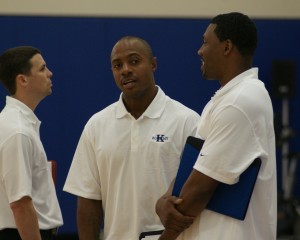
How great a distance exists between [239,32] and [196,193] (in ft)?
2.23

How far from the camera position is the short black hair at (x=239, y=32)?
8.07ft

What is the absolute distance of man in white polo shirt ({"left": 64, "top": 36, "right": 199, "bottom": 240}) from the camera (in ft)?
9.92

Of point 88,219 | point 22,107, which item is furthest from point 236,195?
point 22,107

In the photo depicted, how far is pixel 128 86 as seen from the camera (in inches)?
123

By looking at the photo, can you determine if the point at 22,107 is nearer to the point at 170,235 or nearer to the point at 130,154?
the point at 130,154

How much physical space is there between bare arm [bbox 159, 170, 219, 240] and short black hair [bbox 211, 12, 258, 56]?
55cm

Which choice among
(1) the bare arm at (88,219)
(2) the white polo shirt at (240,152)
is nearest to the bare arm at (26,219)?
(1) the bare arm at (88,219)

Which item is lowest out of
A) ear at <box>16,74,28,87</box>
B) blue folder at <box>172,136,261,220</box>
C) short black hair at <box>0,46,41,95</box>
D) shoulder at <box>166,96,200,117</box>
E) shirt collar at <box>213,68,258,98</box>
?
blue folder at <box>172,136,261,220</box>

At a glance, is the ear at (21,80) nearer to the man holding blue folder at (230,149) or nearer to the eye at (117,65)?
the eye at (117,65)

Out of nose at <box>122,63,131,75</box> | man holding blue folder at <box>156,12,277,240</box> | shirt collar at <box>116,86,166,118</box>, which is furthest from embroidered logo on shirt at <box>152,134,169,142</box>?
man holding blue folder at <box>156,12,277,240</box>

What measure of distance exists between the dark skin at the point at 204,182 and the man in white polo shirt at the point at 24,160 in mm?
808

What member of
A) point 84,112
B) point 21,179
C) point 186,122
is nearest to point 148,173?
point 186,122

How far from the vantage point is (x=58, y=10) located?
6.81m

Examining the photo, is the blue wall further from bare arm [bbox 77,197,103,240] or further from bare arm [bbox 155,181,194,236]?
bare arm [bbox 155,181,194,236]
